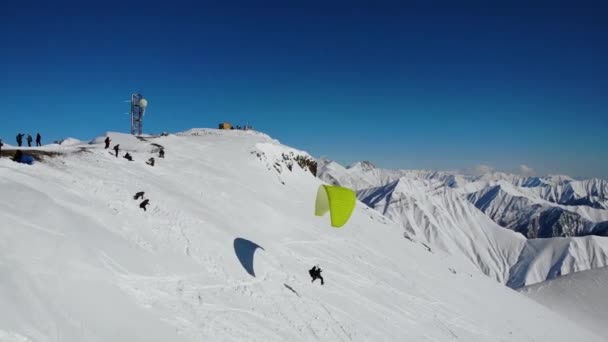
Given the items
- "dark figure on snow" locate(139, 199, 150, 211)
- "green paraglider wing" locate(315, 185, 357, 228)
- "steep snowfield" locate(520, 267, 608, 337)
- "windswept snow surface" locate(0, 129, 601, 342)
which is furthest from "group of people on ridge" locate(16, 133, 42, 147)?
"steep snowfield" locate(520, 267, 608, 337)

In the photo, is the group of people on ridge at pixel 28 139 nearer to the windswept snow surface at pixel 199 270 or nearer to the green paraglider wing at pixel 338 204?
the windswept snow surface at pixel 199 270

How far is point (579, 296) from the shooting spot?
71625mm

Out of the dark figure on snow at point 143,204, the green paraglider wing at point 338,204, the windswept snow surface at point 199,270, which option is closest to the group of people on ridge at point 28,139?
the windswept snow surface at point 199,270

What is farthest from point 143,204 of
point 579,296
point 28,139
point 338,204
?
point 579,296

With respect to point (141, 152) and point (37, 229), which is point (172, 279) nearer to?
point (37, 229)

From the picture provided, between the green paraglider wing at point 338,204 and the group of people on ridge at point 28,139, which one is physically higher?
the group of people on ridge at point 28,139

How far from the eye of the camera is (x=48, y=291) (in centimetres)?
1024

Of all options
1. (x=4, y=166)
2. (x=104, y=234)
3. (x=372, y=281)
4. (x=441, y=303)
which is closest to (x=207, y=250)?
(x=104, y=234)

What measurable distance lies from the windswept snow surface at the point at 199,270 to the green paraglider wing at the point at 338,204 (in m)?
4.71

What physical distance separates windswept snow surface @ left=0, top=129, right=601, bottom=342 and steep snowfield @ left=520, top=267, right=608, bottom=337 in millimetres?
30924

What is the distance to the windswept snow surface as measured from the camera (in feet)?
35.8

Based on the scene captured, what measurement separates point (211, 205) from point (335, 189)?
13.8 m

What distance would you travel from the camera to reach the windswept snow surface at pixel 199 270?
1091 cm

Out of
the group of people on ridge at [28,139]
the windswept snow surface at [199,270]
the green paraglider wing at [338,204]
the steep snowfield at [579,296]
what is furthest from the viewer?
the steep snowfield at [579,296]
